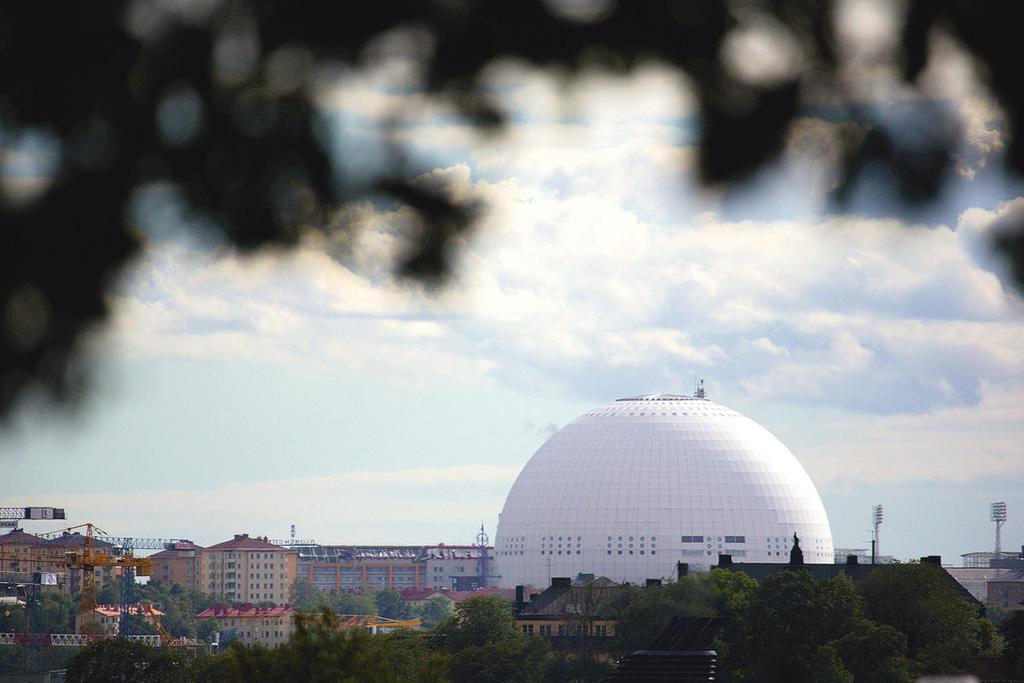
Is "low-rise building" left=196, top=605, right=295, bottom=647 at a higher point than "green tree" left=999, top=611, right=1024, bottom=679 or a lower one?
lower

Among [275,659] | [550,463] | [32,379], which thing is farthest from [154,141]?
[550,463]

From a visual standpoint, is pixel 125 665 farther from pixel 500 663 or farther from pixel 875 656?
pixel 875 656

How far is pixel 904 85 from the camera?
17.9 ft

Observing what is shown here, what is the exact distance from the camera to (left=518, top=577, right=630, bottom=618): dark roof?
9250 cm

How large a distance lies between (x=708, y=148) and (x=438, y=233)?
866 millimetres

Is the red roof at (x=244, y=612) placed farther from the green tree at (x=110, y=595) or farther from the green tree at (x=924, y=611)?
the green tree at (x=924, y=611)

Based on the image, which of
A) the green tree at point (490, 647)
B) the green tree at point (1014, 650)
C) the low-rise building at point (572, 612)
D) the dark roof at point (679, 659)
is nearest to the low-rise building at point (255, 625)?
the low-rise building at point (572, 612)

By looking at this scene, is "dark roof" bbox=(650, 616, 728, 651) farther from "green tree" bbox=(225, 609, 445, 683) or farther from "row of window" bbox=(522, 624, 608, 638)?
"row of window" bbox=(522, 624, 608, 638)

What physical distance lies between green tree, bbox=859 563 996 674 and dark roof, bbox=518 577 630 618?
66.8 ft

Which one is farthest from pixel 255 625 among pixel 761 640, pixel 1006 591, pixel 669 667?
pixel 669 667

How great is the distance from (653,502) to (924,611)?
241ft

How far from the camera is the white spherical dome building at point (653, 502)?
465 feet

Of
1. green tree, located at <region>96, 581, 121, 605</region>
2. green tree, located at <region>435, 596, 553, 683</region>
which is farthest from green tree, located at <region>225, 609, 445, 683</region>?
green tree, located at <region>96, 581, 121, 605</region>

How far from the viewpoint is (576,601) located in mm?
95688
